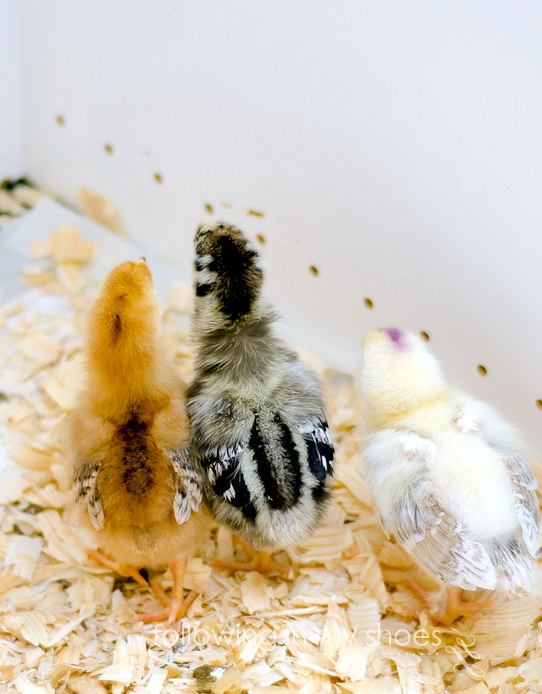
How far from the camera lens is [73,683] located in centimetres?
123

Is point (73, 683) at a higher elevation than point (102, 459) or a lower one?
lower

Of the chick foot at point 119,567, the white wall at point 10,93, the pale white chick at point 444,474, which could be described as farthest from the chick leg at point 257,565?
the white wall at point 10,93

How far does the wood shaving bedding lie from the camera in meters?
1.24

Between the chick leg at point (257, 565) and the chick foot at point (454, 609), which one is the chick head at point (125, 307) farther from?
the chick foot at point (454, 609)

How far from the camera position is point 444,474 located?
3.90 feet

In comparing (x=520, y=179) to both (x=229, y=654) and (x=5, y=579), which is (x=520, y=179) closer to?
(x=229, y=654)

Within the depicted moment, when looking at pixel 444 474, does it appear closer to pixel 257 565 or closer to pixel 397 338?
pixel 397 338

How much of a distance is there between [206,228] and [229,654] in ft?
2.39

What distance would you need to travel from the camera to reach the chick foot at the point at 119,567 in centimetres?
142

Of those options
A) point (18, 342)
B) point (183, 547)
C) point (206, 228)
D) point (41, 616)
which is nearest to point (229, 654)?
point (183, 547)

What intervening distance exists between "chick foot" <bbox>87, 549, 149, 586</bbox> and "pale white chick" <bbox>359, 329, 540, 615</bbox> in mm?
482

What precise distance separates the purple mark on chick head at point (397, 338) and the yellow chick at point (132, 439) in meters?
0.39

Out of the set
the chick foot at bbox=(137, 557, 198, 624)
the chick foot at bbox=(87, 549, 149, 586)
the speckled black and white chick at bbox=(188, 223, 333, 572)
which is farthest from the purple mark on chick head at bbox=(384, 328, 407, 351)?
the chick foot at bbox=(87, 549, 149, 586)

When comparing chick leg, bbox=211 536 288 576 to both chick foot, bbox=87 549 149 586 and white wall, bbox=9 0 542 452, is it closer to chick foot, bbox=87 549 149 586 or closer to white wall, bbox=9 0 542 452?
chick foot, bbox=87 549 149 586
